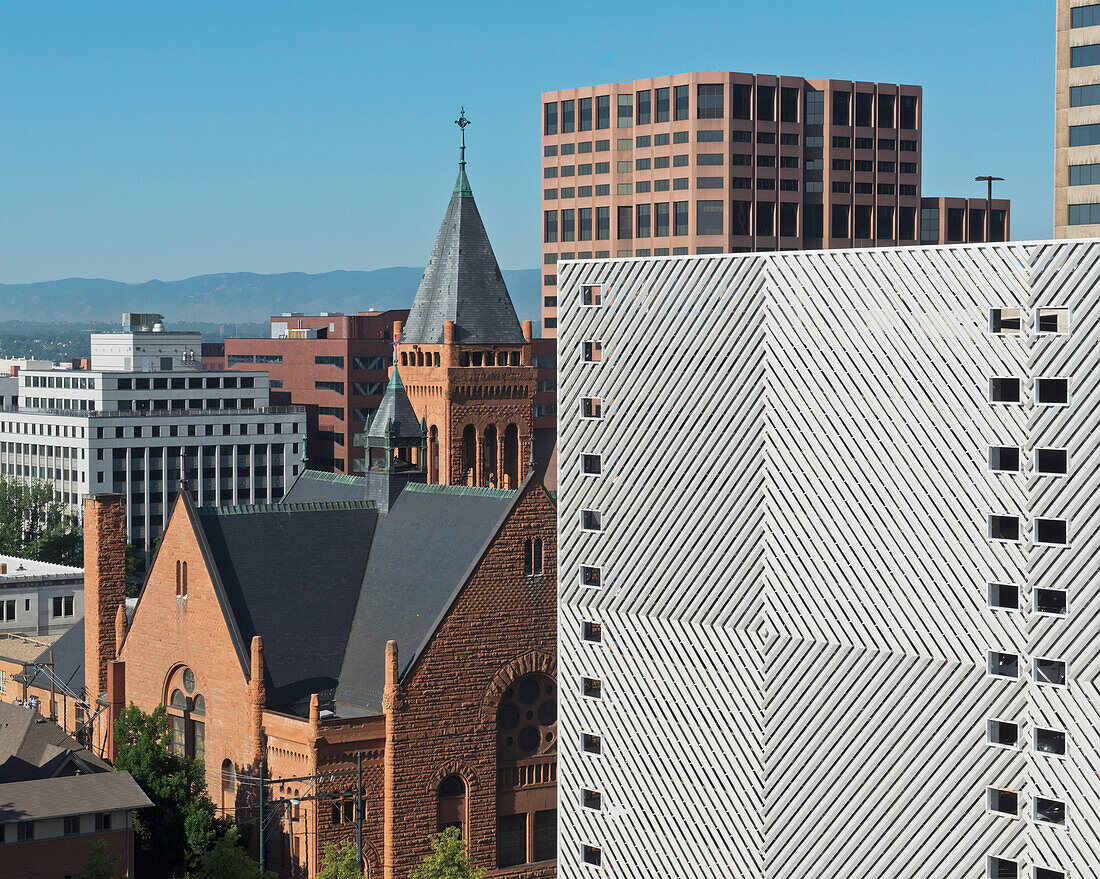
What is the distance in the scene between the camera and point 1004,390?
1987 inches

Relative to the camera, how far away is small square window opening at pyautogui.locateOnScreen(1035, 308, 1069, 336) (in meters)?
49.1

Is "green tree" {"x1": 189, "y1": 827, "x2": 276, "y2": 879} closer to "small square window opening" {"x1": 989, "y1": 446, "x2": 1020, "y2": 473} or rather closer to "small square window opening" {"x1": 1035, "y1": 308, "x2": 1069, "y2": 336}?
"small square window opening" {"x1": 989, "y1": 446, "x2": 1020, "y2": 473}

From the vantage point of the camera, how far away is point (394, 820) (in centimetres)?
7119

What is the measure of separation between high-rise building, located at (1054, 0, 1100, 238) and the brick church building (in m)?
24.9

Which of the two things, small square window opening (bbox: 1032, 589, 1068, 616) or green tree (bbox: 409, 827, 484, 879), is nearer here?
small square window opening (bbox: 1032, 589, 1068, 616)

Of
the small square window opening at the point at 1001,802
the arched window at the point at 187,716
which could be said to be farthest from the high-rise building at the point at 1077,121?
the arched window at the point at 187,716

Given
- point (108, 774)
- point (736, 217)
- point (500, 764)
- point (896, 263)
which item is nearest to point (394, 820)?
point (500, 764)

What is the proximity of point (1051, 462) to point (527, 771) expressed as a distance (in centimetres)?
3296

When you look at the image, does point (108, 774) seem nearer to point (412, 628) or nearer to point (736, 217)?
point (412, 628)

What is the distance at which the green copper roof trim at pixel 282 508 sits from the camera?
7862 centimetres

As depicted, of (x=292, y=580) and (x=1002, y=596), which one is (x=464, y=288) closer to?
(x=292, y=580)

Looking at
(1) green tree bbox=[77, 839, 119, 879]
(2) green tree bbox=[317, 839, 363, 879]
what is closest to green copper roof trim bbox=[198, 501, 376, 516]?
(1) green tree bbox=[77, 839, 119, 879]

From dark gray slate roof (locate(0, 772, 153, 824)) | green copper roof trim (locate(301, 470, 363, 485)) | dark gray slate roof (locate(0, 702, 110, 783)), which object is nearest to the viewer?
dark gray slate roof (locate(0, 772, 153, 824))

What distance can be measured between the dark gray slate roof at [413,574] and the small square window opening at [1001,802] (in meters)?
28.2
